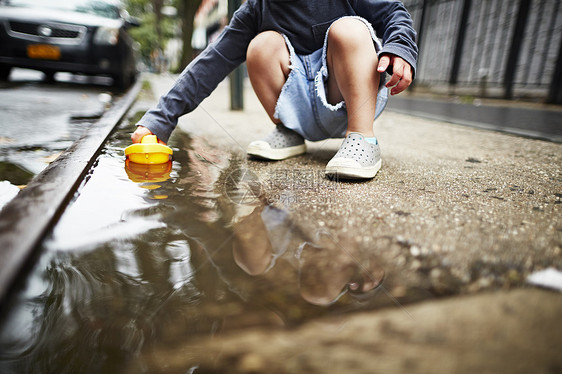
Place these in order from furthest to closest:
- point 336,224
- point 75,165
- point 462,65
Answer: point 462,65
point 75,165
point 336,224

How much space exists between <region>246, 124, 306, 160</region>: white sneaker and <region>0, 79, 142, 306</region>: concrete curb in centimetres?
66

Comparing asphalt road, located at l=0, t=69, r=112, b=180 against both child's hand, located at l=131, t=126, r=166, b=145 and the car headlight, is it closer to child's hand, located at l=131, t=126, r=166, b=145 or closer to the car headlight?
child's hand, located at l=131, t=126, r=166, b=145

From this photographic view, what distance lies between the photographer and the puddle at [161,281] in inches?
24.0

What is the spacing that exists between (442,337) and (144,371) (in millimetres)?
459

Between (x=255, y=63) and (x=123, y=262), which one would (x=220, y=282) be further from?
(x=255, y=63)

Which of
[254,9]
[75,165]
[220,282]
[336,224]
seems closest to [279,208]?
[336,224]

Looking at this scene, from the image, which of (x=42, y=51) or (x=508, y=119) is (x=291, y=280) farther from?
(x=42, y=51)

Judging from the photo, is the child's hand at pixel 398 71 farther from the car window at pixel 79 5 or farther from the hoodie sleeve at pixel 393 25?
the car window at pixel 79 5

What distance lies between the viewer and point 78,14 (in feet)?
14.8

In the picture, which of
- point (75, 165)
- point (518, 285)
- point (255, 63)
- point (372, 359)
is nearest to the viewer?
point (372, 359)

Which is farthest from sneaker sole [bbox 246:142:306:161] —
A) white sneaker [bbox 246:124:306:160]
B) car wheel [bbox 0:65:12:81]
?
car wheel [bbox 0:65:12:81]

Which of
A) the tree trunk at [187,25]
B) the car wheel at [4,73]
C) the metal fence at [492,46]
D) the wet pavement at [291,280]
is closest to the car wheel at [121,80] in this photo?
the car wheel at [4,73]

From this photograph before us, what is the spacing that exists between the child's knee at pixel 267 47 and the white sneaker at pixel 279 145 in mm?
324

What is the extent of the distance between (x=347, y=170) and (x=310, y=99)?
0.46 m
